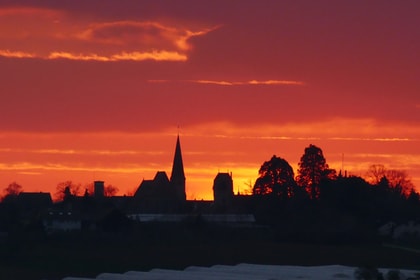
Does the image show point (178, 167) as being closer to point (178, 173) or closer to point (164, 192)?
point (178, 173)

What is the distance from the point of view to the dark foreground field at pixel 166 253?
5831cm

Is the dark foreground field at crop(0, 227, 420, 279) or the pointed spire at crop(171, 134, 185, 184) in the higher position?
the pointed spire at crop(171, 134, 185, 184)

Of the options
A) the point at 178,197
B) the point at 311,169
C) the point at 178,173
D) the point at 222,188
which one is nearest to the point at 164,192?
the point at 178,197

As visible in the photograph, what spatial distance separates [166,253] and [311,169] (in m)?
36.9

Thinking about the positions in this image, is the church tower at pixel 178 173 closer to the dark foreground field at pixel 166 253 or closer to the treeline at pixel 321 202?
the treeline at pixel 321 202

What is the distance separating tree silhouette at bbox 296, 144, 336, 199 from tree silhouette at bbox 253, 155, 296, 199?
68.6 inches

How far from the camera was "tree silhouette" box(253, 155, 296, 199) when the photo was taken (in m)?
96.9

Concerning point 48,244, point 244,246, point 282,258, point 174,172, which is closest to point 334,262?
point 282,258

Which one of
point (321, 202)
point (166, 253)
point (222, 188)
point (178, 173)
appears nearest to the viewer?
point (166, 253)

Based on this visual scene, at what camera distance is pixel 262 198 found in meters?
97.1

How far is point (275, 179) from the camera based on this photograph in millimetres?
98000

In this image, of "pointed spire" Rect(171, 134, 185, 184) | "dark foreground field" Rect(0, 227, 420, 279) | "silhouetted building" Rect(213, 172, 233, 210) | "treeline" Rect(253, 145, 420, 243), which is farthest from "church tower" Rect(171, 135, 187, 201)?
"dark foreground field" Rect(0, 227, 420, 279)

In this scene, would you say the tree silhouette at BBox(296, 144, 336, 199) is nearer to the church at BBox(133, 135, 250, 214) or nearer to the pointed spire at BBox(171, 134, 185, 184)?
the church at BBox(133, 135, 250, 214)

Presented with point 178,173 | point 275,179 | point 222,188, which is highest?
point 178,173
